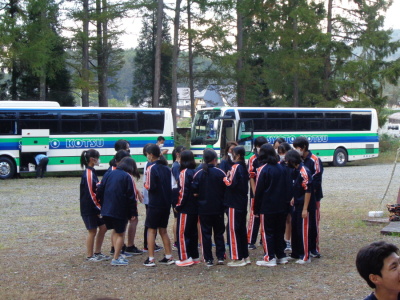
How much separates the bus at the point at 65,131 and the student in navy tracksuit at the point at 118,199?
15.7m

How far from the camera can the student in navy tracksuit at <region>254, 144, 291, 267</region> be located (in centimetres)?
788

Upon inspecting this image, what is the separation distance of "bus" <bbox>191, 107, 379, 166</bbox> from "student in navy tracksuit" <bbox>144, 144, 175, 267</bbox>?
18.1 meters

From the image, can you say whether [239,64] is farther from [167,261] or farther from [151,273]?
[151,273]

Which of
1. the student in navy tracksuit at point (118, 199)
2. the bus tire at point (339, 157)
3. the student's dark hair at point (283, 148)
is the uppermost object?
Answer: the student's dark hair at point (283, 148)

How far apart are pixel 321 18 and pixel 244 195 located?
2988cm

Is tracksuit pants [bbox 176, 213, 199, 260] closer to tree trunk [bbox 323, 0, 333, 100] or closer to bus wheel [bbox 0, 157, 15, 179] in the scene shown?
bus wheel [bbox 0, 157, 15, 179]

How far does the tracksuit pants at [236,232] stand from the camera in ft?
26.2

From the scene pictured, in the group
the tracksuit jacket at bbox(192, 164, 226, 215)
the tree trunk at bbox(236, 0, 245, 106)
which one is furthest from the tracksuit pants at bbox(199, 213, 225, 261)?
the tree trunk at bbox(236, 0, 245, 106)

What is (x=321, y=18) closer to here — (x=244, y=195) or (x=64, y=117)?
(x=64, y=117)

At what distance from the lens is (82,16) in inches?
1230

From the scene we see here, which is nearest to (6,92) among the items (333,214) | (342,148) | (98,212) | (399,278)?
(342,148)

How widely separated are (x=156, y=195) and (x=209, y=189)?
0.73m

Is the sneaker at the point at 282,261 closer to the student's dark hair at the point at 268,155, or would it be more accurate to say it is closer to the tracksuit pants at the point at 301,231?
the tracksuit pants at the point at 301,231

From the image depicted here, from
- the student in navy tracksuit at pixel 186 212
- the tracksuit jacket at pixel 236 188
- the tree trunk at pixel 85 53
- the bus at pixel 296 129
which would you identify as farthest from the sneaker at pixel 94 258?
the tree trunk at pixel 85 53
